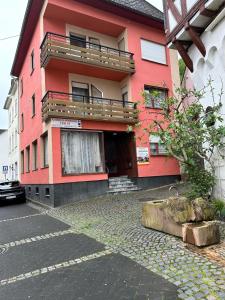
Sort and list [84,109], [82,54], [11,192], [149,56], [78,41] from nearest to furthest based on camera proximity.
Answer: [84,109]
[82,54]
[78,41]
[11,192]
[149,56]

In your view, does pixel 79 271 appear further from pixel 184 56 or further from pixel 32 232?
pixel 184 56

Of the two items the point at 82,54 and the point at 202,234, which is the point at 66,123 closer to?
the point at 82,54

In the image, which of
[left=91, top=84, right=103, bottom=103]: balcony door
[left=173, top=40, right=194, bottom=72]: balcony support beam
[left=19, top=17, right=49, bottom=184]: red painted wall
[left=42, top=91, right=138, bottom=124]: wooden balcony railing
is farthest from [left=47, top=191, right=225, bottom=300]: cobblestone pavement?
[left=91, top=84, right=103, bottom=103]: balcony door

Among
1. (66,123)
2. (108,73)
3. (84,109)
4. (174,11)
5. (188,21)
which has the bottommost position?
(66,123)

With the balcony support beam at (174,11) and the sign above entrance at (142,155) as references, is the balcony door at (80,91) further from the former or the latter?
the balcony support beam at (174,11)

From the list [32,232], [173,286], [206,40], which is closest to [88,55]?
[206,40]

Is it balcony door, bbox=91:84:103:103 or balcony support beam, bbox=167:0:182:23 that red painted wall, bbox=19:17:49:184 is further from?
balcony support beam, bbox=167:0:182:23

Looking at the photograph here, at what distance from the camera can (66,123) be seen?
13117mm

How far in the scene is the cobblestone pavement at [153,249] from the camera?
3.77 metres

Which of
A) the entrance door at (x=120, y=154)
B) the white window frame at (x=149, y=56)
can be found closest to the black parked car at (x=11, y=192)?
the entrance door at (x=120, y=154)

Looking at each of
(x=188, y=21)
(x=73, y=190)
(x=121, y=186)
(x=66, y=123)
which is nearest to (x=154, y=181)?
(x=121, y=186)

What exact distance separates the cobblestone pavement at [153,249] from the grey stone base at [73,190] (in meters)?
2.67

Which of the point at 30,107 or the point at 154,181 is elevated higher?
the point at 30,107

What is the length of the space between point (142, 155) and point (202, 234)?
33.6 feet
